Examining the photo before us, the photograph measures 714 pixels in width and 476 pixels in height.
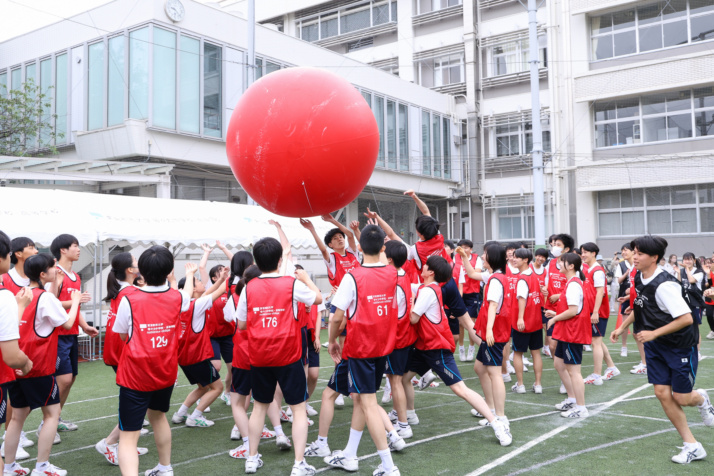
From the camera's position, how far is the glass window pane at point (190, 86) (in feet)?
55.0

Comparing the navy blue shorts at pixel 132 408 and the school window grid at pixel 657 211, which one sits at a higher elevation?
the school window grid at pixel 657 211

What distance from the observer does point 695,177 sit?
1997cm

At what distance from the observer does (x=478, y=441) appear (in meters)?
5.35

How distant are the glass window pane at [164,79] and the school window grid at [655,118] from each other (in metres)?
15.0

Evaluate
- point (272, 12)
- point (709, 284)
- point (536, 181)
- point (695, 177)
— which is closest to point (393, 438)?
point (709, 284)

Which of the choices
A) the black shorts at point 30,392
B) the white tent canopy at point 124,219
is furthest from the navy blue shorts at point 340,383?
the white tent canopy at point 124,219

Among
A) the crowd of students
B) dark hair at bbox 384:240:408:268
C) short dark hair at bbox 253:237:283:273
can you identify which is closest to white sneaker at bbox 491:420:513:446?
the crowd of students

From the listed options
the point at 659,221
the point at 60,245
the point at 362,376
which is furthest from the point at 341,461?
the point at 659,221

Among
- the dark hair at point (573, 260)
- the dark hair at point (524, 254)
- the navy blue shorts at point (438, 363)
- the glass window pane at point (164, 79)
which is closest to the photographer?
the navy blue shorts at point (438, 363)

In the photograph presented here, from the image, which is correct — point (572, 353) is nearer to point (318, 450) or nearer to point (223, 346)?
point (318, 450)

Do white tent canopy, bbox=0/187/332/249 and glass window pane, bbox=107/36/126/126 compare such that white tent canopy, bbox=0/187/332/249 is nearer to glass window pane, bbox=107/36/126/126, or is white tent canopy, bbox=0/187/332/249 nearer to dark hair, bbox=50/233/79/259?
dark hair, bbox=50/233/79/259

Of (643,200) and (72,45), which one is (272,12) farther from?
(643,200)

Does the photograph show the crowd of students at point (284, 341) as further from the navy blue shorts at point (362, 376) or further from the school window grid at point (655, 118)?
the school window grid at point (655, 118)

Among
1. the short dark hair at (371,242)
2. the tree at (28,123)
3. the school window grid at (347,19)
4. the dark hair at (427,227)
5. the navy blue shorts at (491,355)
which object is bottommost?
the navy blue shorts at (491,355)
